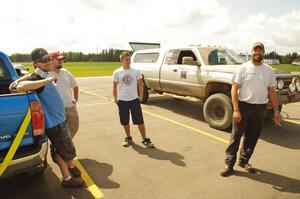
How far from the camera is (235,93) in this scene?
3660mm

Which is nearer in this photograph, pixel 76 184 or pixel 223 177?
pixel 76 184

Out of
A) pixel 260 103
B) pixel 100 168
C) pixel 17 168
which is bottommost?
pixel 100 168

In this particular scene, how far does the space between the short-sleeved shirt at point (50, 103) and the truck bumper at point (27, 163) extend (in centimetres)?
28

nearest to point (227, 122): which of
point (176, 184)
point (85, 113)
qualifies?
point (176, 184)

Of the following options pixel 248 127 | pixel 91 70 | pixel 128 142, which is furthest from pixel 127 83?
pixel 91 70

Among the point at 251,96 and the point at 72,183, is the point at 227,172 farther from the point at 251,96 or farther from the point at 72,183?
the point at 72,183

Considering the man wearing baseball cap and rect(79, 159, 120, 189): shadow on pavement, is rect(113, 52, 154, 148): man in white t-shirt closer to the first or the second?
rect(79, 159, 120, 189): shadow on pavement

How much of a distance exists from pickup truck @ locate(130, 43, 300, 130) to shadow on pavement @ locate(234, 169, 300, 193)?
1983 millimetres

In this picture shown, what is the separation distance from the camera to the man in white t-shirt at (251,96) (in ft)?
11.8

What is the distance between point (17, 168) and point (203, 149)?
3210mm

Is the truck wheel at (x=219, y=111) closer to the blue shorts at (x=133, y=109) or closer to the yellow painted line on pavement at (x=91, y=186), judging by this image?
the blue shorts at (x=133, y=109)

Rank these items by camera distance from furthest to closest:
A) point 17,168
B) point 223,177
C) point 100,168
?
1. point 100,168
2. point 223,177
3. point 17,168

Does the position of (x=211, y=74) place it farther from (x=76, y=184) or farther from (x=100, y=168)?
(x=76, y=184)

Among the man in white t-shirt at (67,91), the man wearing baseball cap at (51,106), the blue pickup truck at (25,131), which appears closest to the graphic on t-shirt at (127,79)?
the man in white t-shirt at (67,91)
